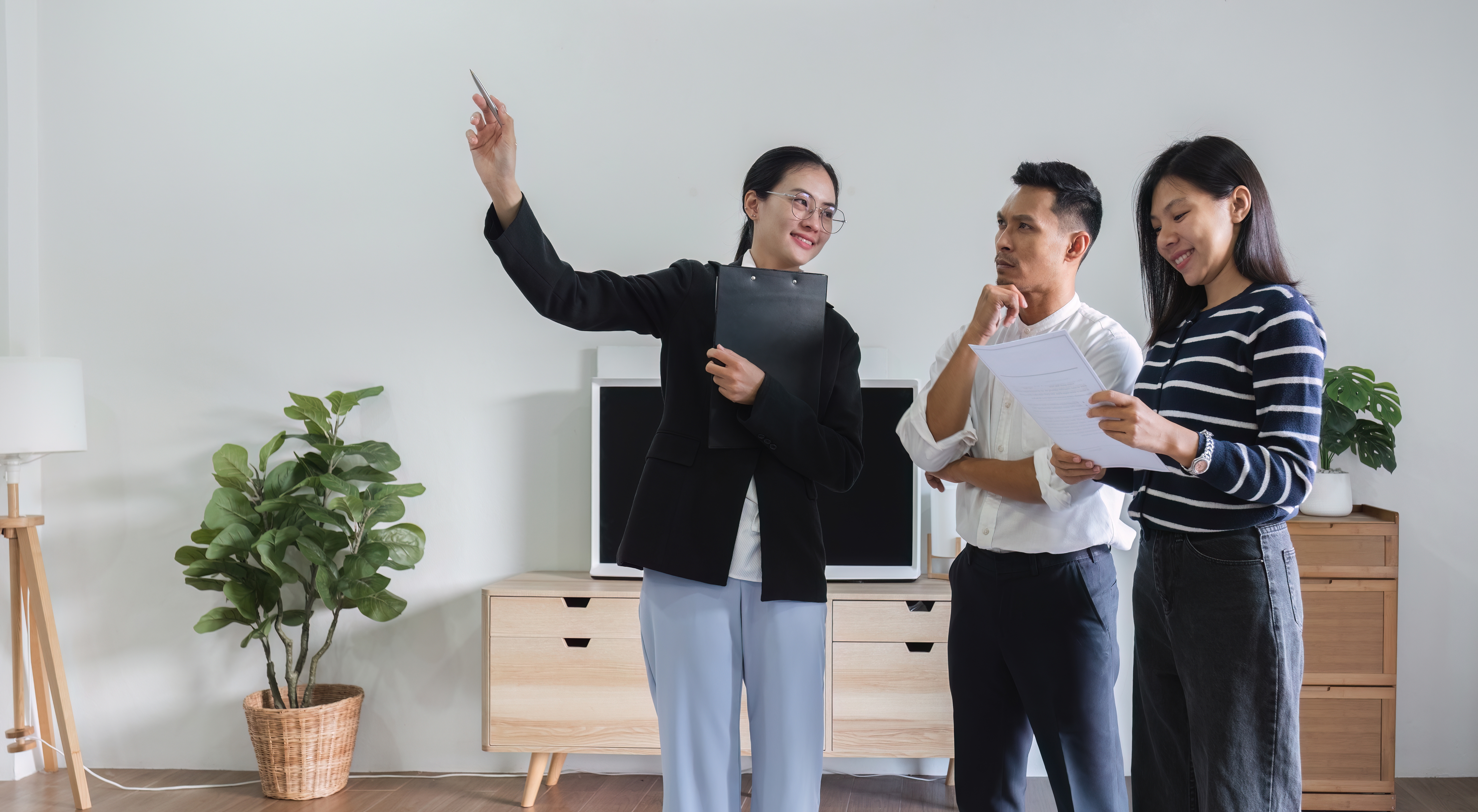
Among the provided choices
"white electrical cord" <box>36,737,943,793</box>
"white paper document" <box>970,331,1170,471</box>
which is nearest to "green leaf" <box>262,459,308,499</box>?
"white electrical cord" <box>36,737,943,793</box>

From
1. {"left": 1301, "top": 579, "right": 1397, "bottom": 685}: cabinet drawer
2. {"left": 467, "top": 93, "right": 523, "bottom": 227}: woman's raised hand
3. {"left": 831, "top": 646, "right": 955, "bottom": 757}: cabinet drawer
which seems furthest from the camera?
{"left": 831, "top": 646, "right": 955, "bottom": 757}: cabinet drawer

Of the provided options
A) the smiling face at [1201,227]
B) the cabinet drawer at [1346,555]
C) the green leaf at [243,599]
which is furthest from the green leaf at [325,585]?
the cabinet drawer at [1346,555]

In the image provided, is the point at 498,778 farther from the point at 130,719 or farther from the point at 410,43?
the point at 410,43

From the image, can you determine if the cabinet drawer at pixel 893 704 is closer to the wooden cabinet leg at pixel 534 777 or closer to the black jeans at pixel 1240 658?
the wooden cabinet leg at pixel 534 777

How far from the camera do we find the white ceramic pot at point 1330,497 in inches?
102

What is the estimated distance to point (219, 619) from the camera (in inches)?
108

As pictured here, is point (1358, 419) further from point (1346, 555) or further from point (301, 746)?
point (301, 746)

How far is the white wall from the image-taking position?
2938 millimetres

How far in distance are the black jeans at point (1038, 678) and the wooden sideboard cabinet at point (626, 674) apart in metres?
1.19

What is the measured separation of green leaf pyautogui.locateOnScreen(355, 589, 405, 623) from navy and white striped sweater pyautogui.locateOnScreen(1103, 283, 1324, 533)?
2225mm

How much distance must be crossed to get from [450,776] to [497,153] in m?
2.44

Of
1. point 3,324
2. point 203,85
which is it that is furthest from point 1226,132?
point 3,324

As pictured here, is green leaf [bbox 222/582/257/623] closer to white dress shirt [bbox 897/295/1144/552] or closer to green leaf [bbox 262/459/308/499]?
green leaf [bbox 262/459/308/499]

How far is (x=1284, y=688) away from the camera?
1129 millimetres
